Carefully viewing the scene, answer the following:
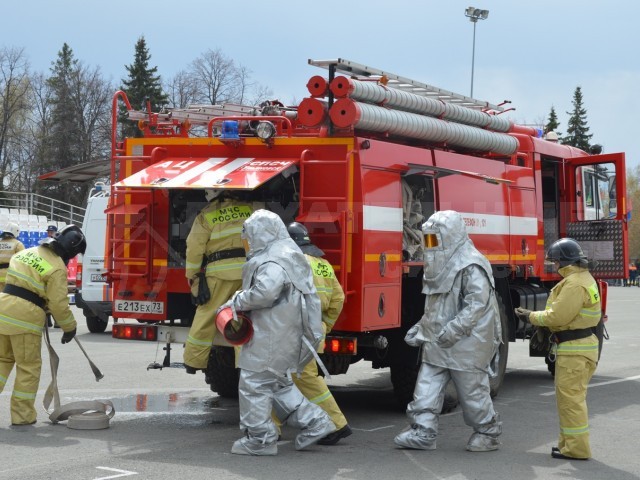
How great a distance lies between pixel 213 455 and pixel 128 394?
3.27 m

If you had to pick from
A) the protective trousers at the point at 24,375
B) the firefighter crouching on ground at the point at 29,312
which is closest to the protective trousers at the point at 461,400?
the firefighter crouching on ground at the point at 29,312

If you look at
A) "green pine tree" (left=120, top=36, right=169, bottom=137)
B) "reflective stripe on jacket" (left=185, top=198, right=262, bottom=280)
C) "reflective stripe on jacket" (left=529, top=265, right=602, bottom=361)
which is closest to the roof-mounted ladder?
"reflective stripe on jacket" (left=185, top=198, right=262, bottom=280)

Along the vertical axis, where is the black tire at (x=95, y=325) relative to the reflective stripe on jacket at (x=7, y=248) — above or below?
below

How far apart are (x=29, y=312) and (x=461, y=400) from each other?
3623 mm

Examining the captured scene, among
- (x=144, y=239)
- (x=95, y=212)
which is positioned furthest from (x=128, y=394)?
(x=95, y=212)

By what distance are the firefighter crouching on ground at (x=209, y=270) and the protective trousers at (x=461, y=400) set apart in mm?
1836

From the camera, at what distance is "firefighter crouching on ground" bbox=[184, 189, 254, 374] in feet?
26.5

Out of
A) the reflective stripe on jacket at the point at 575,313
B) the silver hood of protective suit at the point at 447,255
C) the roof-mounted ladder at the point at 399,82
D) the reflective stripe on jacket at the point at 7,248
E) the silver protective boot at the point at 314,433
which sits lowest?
the silver protective boot at the point at 314,433

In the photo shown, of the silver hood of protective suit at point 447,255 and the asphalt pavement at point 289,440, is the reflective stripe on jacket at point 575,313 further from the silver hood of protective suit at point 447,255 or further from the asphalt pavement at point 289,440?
the asphalt pavement at point 289,440

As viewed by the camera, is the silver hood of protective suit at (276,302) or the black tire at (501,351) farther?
the black tire at (501,351)

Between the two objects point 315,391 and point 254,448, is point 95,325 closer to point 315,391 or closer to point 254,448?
point 315,391

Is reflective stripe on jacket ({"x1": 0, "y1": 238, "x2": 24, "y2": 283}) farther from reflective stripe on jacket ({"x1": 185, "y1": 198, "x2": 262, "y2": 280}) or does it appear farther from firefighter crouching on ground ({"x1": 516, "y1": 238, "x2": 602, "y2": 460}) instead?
firefighter crouching on ground ({"x1": 516, "y1": 238, "x2": 602, "y2": 460})

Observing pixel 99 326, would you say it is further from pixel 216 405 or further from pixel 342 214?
pixel 342 214

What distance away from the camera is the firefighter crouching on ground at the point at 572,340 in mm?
7094
